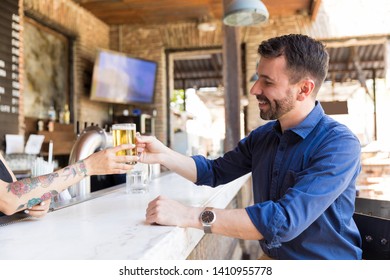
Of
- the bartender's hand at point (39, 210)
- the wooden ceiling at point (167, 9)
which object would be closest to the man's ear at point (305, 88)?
the bartender's hand at point (39, 210)

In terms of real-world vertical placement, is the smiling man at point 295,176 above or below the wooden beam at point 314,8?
below

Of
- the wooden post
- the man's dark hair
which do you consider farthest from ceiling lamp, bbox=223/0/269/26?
the man's dark hair

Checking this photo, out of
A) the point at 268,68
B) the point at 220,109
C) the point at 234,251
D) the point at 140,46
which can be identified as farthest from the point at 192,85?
the point at 268,68

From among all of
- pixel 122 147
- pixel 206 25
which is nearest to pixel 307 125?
pixel 122 147

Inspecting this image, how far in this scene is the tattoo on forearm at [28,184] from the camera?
1137mm

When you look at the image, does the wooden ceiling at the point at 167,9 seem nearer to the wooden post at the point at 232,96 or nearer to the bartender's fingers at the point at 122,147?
the wooden post at the point at 232,96

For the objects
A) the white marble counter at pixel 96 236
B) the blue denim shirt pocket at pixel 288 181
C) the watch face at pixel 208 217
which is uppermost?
the blue denim shirt pocket at pixel 288 181

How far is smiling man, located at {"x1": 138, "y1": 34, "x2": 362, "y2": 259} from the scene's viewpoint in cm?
107

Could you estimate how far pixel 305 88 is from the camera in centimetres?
131

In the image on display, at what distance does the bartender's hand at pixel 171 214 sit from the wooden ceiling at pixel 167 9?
5450mm

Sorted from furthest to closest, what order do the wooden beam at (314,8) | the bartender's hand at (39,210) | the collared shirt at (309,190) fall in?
the wooden beam at (314,8), the bartender's hand at (39,210), the collared shirt at (309,190)
